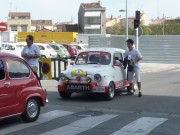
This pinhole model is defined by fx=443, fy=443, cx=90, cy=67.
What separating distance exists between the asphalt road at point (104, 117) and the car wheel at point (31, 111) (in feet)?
0.45

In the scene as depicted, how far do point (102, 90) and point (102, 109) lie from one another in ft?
4.77

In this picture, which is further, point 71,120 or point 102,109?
point 102,109

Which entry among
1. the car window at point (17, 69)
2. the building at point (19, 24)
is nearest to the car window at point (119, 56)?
the car window at point (17, 69)

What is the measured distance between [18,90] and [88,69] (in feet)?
14.3

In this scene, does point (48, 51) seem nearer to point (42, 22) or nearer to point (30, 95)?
point (30, 95)

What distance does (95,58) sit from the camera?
1399 centimetres

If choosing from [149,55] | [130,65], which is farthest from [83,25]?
[130,65]

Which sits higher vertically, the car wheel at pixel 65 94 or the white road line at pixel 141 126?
the car wheel at pixel 65 94

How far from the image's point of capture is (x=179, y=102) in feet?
41.8

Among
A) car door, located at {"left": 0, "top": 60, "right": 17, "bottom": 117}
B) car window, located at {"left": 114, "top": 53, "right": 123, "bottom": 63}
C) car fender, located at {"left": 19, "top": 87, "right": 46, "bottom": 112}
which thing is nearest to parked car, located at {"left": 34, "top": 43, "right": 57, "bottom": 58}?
car window, located at {"left": 114, "top": 53, "right": 123, "bottom": 63}

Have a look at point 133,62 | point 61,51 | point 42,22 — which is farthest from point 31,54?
point 42,22

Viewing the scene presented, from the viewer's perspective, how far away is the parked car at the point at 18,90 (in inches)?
343

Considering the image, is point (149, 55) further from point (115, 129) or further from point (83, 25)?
point (83, 25)

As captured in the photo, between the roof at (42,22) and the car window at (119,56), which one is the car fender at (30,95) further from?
the roof at (42,22)
